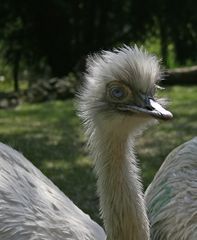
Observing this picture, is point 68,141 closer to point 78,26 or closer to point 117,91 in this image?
point 117,91

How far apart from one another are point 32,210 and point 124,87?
0.80 metres

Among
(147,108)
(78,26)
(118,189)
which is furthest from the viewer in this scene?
(78,26)

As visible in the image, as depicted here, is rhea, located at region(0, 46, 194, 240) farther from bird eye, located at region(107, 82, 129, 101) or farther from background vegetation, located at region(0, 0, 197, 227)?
background vegetation, located at region(0, 0, 197, 227)

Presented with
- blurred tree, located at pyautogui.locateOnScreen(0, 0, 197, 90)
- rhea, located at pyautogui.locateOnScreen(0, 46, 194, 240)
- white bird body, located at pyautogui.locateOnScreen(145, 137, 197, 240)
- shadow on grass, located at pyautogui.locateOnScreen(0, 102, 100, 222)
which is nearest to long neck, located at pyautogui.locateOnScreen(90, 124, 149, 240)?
rhea, located at pyautogui.locateOnScreen(0, 46, 194, 240)

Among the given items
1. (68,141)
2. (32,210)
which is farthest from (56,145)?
(32,210)

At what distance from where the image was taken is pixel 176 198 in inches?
141

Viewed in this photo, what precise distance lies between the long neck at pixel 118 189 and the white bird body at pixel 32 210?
14.1 inches

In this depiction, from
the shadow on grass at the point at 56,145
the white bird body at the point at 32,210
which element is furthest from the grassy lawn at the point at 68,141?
the white bird body at the point at 32,210

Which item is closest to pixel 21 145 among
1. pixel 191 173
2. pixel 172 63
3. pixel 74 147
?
pixel 74 147

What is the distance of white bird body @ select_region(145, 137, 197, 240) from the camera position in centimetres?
342

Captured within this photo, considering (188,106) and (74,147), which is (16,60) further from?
(74,147)

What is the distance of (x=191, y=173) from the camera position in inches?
145

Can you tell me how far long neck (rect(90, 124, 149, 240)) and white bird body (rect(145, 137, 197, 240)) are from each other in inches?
19.1

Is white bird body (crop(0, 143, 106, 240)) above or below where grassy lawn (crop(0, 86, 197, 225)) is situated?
above
